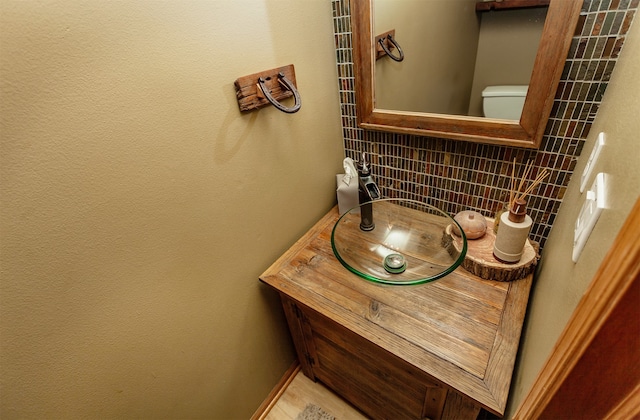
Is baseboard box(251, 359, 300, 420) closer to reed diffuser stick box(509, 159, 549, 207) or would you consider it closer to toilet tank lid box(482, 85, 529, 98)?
reed diffuser stick box(509, 159, 549, 207)

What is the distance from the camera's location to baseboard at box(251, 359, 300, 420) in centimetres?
125

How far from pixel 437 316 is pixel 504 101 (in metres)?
0.64

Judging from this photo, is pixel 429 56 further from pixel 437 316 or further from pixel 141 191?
pixel 141 191

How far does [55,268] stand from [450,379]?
0.86m

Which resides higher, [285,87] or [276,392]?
[285,87]

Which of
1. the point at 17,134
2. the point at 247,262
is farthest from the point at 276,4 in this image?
the point at 247,262

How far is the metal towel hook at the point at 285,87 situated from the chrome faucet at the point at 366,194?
1.11 feet

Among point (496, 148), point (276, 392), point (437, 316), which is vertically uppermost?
point (496, 148)

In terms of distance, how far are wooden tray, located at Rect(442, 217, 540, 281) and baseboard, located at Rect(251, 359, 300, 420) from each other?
918mm

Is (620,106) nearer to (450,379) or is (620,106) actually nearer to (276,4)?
(450,379)

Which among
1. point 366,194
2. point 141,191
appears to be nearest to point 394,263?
point 366,194

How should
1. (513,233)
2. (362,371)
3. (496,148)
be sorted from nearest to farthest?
(513,233) < (496,148) < (362,371)

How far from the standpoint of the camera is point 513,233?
2.63 ft

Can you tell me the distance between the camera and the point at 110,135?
22.5 inches
